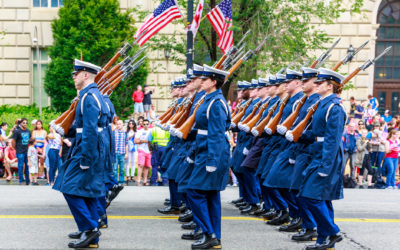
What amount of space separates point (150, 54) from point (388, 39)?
1005cm

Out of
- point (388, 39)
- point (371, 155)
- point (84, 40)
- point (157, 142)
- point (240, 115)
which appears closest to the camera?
point (240, 115)

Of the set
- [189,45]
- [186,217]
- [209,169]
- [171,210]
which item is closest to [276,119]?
[186,217]

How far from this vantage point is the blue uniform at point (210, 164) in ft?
22.3

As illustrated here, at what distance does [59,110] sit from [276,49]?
894 centimetres

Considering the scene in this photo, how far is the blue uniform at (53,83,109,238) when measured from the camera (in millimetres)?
Answer: 6621

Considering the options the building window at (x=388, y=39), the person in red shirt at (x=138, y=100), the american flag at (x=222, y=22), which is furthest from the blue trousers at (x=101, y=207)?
the building window at (x=388, y=39)

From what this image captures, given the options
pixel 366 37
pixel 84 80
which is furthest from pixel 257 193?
pixel 366 37

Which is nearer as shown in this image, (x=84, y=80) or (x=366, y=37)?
(x=84, y=80)

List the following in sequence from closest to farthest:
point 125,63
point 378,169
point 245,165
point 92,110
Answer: point 92,110 → point 245,165 → point 125,63 → point 378,169

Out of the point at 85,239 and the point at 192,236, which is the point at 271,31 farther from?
the point at 85,239

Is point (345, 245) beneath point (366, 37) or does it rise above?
beneath

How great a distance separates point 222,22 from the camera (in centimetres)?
1405

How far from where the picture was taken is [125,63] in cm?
1010

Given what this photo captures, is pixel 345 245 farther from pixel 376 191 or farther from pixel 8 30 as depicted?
pixel 8 30
